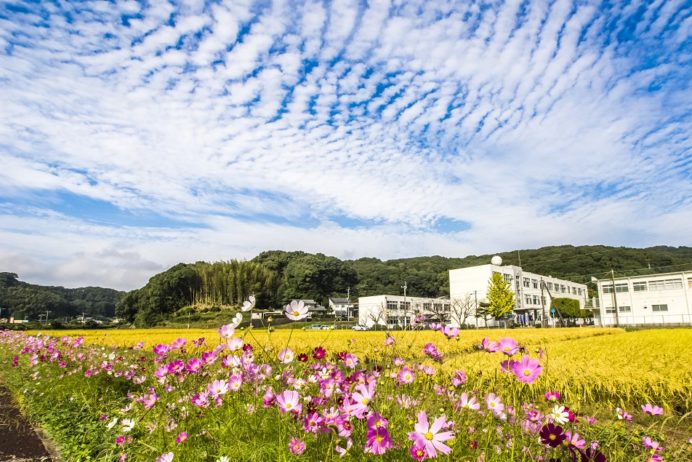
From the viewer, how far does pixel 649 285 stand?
166 feet

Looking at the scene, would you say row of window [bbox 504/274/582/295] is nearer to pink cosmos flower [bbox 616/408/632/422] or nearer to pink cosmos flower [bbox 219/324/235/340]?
pink cosmos flower [bbox 616/408/632/422]

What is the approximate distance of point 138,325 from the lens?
6419 cm

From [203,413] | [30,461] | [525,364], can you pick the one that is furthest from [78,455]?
[525,364]

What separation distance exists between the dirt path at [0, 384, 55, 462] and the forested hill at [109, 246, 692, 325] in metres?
50.6

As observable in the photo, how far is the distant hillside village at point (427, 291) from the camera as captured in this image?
49.8 meters

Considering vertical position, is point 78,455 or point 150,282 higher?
point 150,282

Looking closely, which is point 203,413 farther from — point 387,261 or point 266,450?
point 387,261

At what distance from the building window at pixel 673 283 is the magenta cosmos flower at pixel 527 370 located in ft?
196

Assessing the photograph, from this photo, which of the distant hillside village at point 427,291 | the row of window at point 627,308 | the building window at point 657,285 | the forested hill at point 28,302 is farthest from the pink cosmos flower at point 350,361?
the forested hill at point 28,302

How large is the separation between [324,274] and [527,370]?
89.8 m

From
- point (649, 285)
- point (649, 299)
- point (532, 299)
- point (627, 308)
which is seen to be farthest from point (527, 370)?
point (532, 299)

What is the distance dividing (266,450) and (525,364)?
4.98 feet

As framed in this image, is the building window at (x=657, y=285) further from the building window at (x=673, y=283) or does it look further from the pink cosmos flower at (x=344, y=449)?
the pink cosmos flower at (x=344, y=449)

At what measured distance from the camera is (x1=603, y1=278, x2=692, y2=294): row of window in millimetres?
48062
